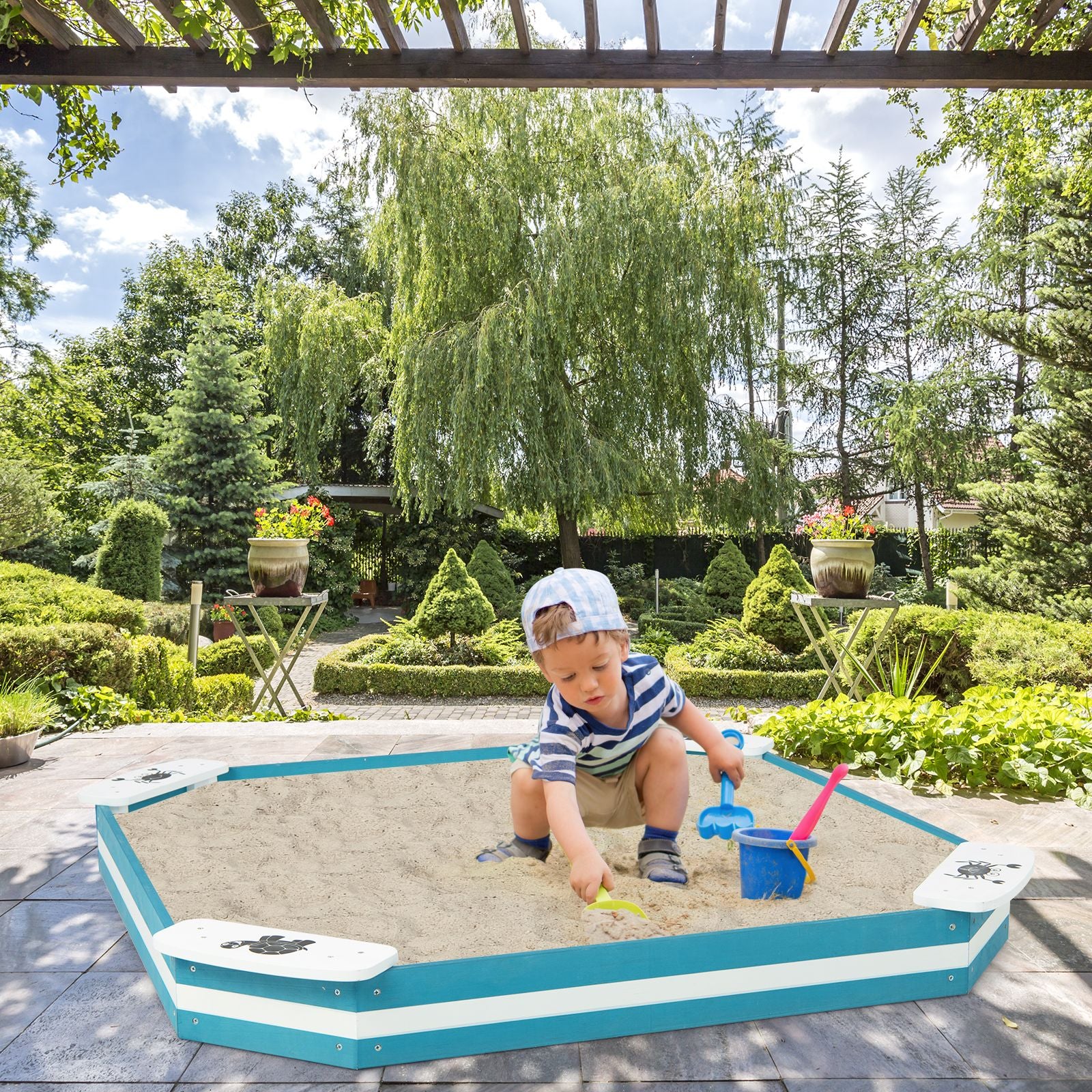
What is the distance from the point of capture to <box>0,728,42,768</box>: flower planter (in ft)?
13.3

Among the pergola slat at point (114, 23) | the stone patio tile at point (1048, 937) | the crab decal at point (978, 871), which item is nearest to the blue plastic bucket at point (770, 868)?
the crab decal at point (978, 871)

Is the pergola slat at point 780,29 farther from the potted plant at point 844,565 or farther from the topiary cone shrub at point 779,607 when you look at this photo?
the topiary cone shrub at point 779,607

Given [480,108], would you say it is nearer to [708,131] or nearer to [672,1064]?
[708,131]

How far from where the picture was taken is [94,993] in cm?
186

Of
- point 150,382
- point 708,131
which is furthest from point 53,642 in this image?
point 150,382

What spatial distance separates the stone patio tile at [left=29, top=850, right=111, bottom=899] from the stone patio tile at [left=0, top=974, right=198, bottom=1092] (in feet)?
2.04

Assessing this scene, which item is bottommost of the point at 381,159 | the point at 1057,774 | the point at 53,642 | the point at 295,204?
the point at 1057,774

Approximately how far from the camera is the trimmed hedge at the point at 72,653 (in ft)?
18.0

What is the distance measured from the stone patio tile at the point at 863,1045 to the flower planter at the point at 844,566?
503 cm

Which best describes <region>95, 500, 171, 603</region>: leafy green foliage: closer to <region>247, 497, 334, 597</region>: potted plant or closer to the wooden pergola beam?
<region>247, 497, 334, 597</region>: potted plant

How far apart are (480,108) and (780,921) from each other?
13.6 m

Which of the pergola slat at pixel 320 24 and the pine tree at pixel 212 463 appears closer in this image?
the pergola slat at pixel 320 24

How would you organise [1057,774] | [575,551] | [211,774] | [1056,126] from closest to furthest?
[211,774] → [1057,774] → [1056,126] → [575,551]

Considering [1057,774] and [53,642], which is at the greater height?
[53,642]
